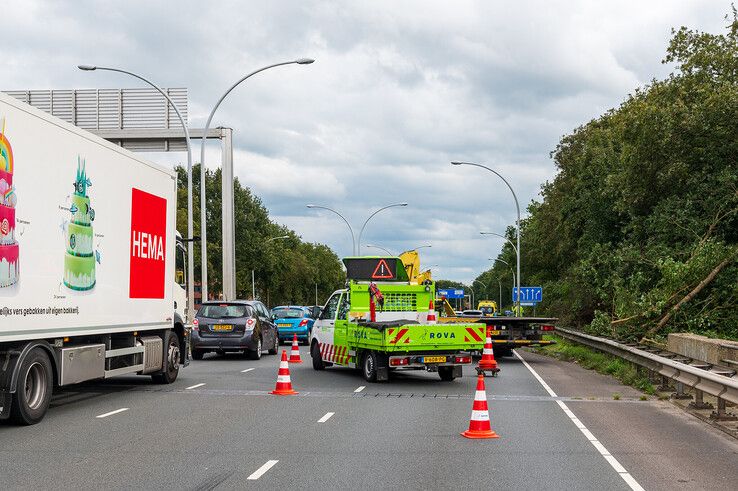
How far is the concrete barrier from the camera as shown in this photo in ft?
54.3

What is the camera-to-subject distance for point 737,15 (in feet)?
97.0

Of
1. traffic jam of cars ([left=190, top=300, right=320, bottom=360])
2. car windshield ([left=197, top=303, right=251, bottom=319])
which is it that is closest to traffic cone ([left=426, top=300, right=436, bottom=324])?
traffic jam of cars ([left=190, top=300, right=320, bottom=360])

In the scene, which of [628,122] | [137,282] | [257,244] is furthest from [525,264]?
[137,282]

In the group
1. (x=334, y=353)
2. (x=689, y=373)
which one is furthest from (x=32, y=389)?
(x=334, y=353)

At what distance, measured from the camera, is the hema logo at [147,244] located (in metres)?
15.2

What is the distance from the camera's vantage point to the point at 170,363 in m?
17.4

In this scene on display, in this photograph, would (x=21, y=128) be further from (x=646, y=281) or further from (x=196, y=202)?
(x=196, y=202)

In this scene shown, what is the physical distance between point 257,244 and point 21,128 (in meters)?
73.8

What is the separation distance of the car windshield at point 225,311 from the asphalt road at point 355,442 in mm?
8525

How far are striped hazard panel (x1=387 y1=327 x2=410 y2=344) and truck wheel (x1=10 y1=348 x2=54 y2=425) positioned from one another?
6.94m

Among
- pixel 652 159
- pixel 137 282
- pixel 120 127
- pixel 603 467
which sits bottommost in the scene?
pixel 603 467

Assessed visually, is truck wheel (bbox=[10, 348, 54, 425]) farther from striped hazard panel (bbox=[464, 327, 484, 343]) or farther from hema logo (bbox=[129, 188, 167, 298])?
striped hazard panel (bbox=[464, 327, 484, 343])

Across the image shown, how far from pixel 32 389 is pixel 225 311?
13.8 metres

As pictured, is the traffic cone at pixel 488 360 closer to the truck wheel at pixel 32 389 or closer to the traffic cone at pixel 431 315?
the traffic cone at pixel 431 315
